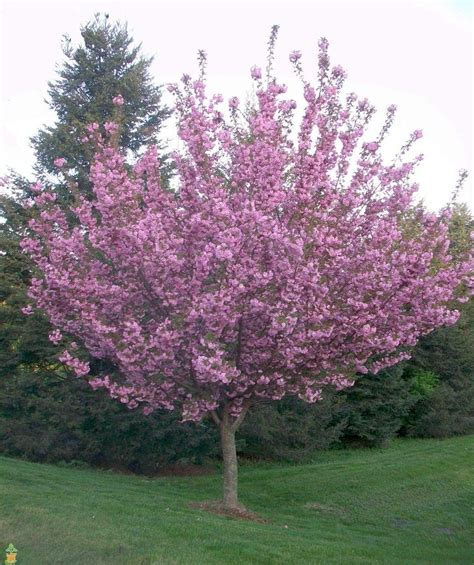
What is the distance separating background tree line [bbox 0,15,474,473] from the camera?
17375mm

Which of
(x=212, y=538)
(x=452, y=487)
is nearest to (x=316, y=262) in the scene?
(x=212, y=538)

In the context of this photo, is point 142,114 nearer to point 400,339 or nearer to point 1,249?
point 1,249

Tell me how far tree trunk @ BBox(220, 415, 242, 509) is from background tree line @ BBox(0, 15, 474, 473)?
343cm

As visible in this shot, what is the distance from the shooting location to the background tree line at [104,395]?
17.4 metres

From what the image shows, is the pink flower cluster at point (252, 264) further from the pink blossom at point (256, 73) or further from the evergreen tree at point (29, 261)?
the evergreen tree at point (29, 261)

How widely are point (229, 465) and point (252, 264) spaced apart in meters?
3.62

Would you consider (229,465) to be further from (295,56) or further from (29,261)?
(29,261)

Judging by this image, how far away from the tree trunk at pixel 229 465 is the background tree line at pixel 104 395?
343cm

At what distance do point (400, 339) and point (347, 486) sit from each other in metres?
5.60

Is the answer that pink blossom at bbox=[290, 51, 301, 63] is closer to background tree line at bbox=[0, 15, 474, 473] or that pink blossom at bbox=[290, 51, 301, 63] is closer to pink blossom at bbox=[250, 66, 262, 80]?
pink blossom at bbox=[250, 66, 262, 80]

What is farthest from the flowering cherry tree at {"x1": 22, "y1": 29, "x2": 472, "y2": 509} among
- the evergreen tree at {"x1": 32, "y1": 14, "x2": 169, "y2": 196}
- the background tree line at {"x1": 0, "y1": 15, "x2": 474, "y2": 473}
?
the evergreen tree at {"x1": 32, "y1": 14, "x2": 169, "y2": 196}

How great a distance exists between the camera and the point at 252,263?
9703mm

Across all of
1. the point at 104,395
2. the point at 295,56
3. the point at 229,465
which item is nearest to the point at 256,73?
the point at 295,56

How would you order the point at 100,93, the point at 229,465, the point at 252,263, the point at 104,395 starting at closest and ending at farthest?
the point at 252,263 → the point at 229,465 → the point at 104,395 → the point at 100,93
